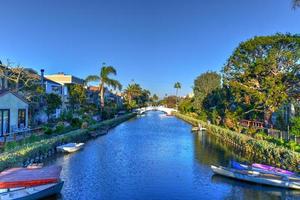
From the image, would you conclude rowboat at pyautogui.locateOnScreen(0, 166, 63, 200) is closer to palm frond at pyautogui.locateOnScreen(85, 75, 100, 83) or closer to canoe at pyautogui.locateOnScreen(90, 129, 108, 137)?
canoe at pyautogui.locateOnScreen(90, 129, 108, 137)

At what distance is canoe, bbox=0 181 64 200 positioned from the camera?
16983 mm

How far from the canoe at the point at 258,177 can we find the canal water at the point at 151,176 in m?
0.37

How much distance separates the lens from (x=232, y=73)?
4769 cm

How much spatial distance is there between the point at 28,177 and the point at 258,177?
50.0 feet

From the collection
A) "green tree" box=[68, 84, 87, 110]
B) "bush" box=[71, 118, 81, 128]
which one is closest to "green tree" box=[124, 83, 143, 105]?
"green tree" box=[68, 84, 87, 110]

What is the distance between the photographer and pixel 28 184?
707 inches

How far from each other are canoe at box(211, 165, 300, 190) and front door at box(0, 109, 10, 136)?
23.1 meters

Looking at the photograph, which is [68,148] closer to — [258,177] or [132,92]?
[258,177]

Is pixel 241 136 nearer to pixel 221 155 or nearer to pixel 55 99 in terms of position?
pixel 221 155

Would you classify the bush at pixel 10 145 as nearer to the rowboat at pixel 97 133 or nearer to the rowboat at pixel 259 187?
the rowboat at pixel 259 187

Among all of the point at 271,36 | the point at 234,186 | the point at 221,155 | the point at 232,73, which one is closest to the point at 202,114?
the point at 232,73

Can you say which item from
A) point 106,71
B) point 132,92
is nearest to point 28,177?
point 106,71

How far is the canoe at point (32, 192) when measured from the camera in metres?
17.0

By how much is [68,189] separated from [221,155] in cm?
1990
